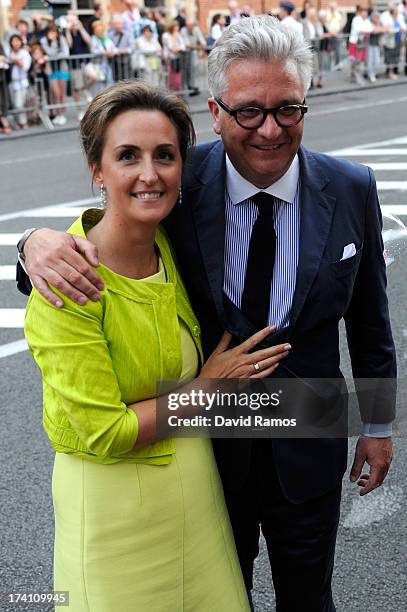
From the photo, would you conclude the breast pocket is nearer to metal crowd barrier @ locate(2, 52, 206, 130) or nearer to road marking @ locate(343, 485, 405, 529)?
road marking @ locate(343, 485, 405, 529)

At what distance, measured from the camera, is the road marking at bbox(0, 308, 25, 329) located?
591 cm

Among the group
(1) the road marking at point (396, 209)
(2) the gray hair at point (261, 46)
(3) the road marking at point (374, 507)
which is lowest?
(1) the road marking at point (396, 209)

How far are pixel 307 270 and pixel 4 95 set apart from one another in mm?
14254

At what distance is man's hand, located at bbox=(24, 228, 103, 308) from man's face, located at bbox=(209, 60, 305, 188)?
45 centimetres

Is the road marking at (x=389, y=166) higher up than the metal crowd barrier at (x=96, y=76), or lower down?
lower down

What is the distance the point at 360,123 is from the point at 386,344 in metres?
12.9

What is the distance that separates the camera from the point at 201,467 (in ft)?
6.99

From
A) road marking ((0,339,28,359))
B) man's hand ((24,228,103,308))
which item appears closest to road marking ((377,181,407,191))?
road marking ((0,339,28,359))

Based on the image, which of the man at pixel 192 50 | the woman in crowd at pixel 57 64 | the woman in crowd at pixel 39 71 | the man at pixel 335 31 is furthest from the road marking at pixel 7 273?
the man at pixel 335 31

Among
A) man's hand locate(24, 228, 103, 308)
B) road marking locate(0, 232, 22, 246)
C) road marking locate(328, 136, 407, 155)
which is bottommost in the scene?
road marking locate(328, 136, 407, 155)

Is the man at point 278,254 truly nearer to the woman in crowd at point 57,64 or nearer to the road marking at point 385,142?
the road marking at point 385,142

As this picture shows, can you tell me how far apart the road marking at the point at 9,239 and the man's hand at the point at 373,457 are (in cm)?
597

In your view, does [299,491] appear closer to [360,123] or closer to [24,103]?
[360,123]

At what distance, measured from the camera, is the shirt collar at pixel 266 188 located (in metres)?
2.18
